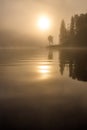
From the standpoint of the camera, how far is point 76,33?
145125 mm

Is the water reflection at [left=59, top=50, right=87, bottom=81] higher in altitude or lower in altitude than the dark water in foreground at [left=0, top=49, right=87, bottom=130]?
lower

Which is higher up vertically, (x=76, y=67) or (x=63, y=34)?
(x=63, y=34)

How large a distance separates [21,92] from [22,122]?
22.0ft

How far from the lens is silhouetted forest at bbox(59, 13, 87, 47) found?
140m

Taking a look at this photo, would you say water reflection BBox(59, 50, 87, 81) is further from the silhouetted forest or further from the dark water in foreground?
the silhouetted forest

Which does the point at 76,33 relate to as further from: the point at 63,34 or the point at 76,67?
the point at 76,67

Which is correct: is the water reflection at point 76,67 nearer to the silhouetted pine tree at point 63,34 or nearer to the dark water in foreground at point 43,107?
the dark water in foreground at point 43,107

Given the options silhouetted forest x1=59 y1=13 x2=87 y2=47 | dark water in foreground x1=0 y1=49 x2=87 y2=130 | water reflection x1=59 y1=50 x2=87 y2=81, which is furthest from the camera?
silhouetted forest x1=59 y1=13 x2=87 y2=47

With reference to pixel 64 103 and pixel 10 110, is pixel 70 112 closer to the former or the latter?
pixel 64 103

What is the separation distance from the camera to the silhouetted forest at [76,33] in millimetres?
140050

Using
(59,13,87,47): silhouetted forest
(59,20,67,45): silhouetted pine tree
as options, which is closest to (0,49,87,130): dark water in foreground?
(59,13,87,47): silhouetted forest

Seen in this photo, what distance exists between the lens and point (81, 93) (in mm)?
19172

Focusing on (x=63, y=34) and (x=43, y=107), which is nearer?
(x=43, y=107)

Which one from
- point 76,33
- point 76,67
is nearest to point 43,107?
point 76,67
